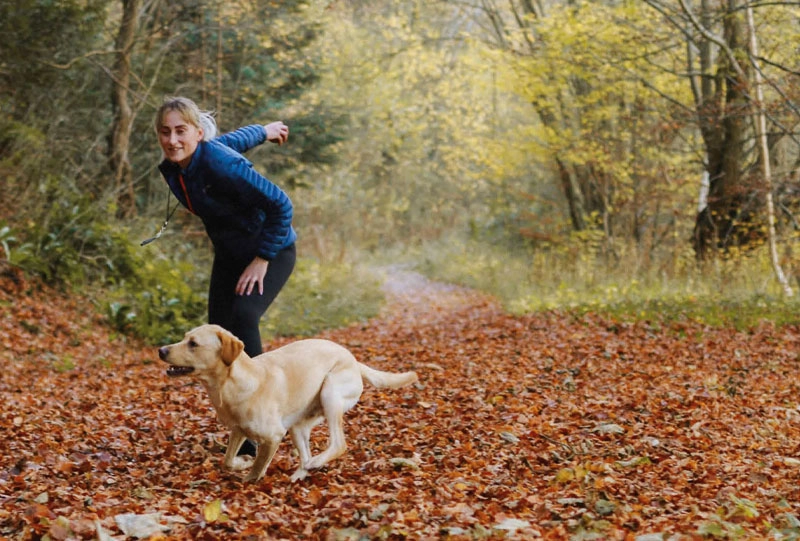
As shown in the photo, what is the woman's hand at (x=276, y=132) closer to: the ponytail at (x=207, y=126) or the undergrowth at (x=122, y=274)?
the ponytail at (x=207, y=126)

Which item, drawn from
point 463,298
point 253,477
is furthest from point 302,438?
point 463,298

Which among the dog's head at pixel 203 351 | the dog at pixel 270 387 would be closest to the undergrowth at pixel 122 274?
the dog at pixel 270 387

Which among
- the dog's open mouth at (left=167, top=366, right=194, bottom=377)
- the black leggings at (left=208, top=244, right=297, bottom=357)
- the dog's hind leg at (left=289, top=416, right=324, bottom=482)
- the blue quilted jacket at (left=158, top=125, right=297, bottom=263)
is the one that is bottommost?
the dog's hind leg at (left=289, top=416, right=324, bottom=482)

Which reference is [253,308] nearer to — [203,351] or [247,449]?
[203,351]

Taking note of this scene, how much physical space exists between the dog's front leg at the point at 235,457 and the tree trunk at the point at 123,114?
9.66 metres

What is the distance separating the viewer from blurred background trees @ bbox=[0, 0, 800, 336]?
12.3m

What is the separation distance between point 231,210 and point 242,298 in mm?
531

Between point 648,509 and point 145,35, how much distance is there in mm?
12131

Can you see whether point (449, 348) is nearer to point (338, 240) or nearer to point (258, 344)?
point (258, 344)

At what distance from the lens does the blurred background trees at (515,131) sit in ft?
40.4

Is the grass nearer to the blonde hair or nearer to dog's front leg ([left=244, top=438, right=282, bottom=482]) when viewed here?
dog's front leg ([left=244, top=438, right=282, bottom=482])

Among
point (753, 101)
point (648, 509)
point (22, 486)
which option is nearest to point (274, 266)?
point (22, 486)

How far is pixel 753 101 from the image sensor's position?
1173 cm

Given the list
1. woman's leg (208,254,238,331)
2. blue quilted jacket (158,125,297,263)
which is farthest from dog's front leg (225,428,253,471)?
blue quilted jacket (158,125,297,263)
